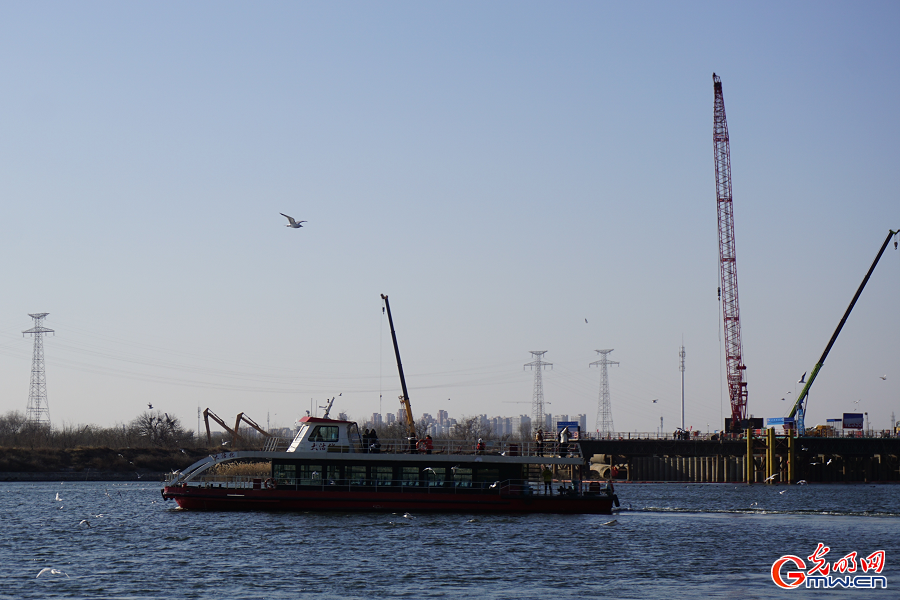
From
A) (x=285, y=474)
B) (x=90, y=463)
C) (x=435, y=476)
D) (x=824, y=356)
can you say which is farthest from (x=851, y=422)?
(x=285, y=474)

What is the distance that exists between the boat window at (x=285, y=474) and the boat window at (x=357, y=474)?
302 cm

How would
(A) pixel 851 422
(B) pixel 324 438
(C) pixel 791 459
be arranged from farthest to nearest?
1. (A) pixel 851 422
2. (C) pixel 791 459
3. (B) pixel 324 438

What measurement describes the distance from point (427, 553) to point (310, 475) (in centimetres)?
1711

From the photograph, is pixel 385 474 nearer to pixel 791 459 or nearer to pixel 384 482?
pixel 384 482

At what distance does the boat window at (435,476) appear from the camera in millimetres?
57531

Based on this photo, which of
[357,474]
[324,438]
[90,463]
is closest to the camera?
[357,474]

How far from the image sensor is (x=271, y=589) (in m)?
33.5

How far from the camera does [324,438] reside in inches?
2280

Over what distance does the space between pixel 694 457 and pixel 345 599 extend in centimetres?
9997

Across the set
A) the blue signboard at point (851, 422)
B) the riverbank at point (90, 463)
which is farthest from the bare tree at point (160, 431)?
the blue signboard at point (851, 422)

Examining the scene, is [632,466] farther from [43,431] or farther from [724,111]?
[43,431]

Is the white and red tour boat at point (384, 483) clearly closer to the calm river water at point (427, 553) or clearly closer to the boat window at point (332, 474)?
the boat window at point (332, 474)

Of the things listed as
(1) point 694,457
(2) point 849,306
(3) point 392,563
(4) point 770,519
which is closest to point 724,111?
(2) point 849,306

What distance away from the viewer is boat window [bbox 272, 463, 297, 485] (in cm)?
5741
